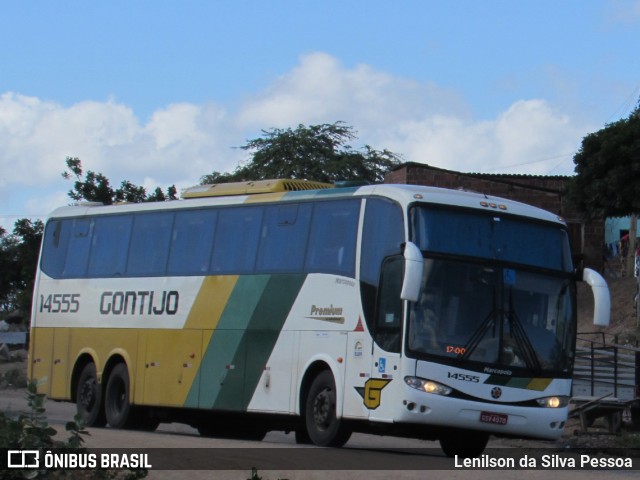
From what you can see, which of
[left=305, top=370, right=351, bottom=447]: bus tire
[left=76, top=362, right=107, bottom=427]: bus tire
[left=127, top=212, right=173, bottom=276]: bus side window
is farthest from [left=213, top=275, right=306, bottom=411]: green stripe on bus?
[left=76, top=362, right=107, bottom=427]: bus tire

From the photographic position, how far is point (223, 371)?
18828mm

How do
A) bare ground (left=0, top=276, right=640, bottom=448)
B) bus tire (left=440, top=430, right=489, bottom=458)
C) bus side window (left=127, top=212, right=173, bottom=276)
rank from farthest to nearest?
1. bus side window (left=127, top=212, right=173, bottom=276)
2. bare ground (left=0, top=276, right=640, bottom=448)
3. bus tire (left=440, top=430, right=489, bottom=458)

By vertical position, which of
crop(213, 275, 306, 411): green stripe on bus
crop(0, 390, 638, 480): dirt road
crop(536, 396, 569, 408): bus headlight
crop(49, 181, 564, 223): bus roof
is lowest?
crop(0, 390, 638, 480): dirt road

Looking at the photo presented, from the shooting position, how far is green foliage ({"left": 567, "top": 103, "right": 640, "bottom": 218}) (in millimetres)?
40375

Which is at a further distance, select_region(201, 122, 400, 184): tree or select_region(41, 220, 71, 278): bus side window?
select_region(201, 122, 400, 184): tree

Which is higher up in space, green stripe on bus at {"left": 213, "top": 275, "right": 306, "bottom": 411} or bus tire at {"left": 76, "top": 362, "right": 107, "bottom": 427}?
green stripe on bus at {"left": 213, "top": 275, "right": 306, "bottom": 411}

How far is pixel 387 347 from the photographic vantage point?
50.2 feet

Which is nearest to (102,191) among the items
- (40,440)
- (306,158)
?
(306,158)

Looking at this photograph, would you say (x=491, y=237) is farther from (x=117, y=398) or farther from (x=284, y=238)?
(x=117, y=398)

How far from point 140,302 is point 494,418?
25.4 feet

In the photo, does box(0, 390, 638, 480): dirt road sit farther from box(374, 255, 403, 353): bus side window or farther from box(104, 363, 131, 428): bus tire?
box(104, 363, 131, 428): bus tire

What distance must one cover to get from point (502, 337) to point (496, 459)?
156cm

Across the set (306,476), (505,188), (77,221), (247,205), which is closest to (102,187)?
(505,188)

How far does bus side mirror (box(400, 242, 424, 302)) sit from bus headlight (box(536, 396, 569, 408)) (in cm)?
239
